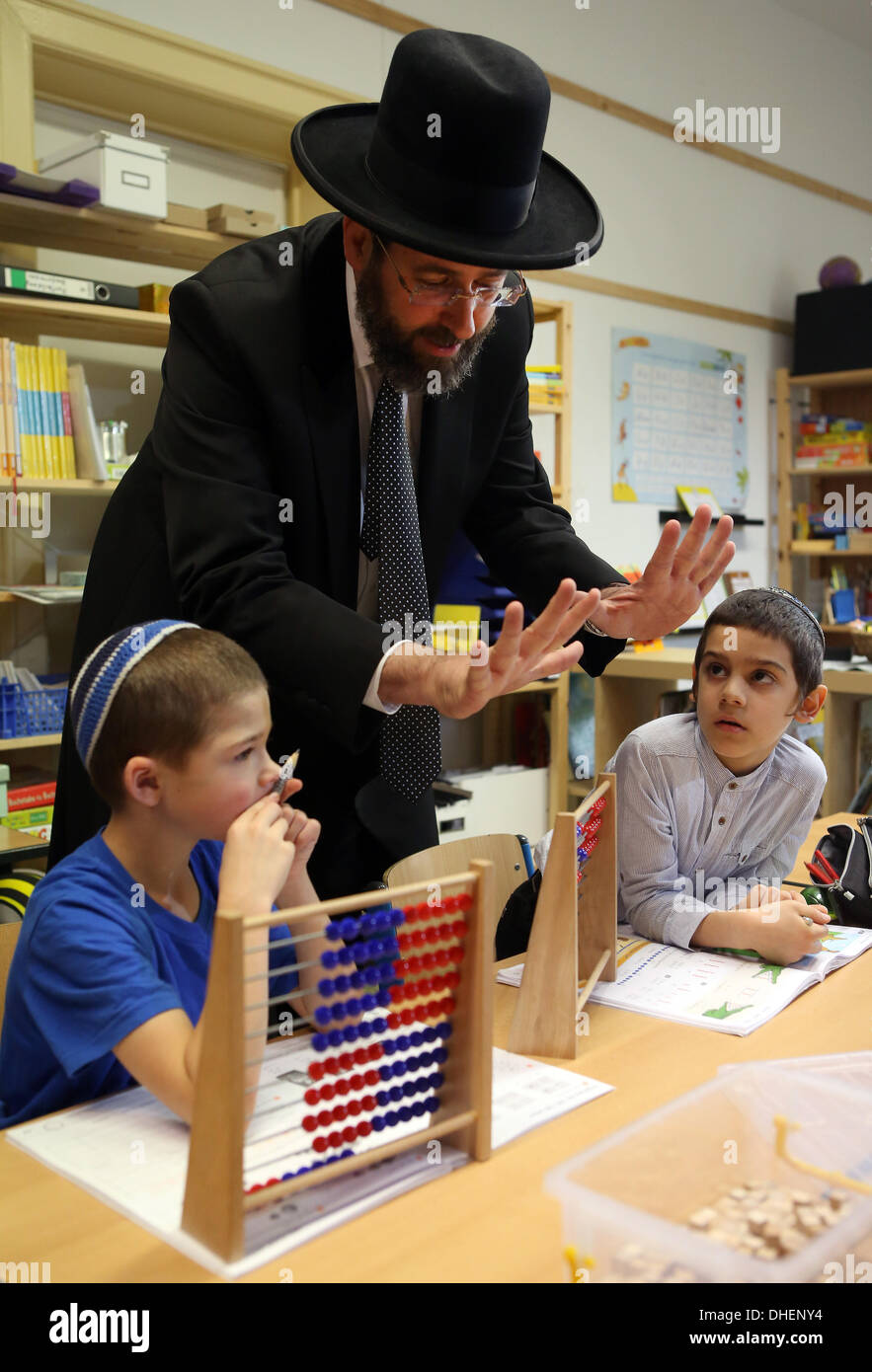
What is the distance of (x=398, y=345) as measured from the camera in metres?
1.48

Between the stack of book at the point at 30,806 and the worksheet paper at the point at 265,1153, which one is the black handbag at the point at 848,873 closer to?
the worksheet paper at the point at 265,1153

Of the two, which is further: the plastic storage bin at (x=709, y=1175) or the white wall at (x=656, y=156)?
the white wall at (x=656, y=156)

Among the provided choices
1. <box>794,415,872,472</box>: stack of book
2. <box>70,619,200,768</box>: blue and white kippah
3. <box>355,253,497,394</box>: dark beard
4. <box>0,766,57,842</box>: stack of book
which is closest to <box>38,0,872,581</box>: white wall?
<box>794,415,872,472</box>: stack of book

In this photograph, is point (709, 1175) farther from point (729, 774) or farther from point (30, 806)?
point (30, 806)

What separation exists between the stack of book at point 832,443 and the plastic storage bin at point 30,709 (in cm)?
434

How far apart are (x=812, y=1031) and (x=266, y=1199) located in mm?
719

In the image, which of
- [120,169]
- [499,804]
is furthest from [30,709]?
[499,804]

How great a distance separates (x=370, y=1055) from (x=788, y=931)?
74 cm

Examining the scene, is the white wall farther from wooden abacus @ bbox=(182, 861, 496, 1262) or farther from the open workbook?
wooden abacus @ bbox=(182, 861, 496, 1262)

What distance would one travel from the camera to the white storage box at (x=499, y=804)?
3938 mm

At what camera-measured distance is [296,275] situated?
1.55 m

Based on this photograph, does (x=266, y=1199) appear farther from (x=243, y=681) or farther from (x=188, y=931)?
(x=243, y=681)

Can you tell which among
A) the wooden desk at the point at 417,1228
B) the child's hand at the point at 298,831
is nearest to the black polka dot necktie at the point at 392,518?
the child's hand at the point at 298,831

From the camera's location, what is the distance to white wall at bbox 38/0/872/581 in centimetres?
376
